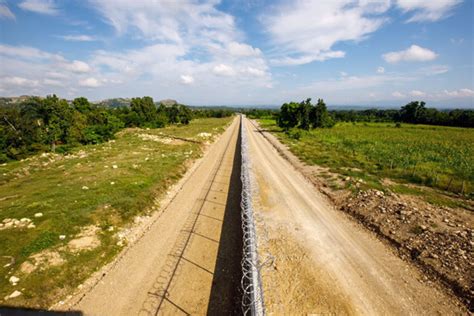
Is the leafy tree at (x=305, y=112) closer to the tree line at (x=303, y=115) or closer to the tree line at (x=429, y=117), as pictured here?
the tree line at (x=303, y=115)

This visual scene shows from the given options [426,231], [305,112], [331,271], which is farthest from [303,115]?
[331,271]

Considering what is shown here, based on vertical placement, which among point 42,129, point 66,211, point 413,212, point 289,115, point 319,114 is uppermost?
point 319,114

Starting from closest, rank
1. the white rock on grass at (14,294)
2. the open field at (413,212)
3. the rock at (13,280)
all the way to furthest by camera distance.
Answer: the white rock on grass at (14,294) < the rock at (13,280) < the open field at (413,212)

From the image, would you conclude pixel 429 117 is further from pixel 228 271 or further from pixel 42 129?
pixel 42 129

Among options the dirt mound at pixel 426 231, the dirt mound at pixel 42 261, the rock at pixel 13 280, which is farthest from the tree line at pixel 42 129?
the dirt mound at pixel 426 231

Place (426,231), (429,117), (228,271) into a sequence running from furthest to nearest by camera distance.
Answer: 1. (429,117)
2. (426,231)
3. (228,271)

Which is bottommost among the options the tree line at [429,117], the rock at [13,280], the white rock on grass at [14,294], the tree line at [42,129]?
the white rock on grass at [14,294]

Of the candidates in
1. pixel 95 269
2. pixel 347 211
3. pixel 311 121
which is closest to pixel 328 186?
pixel 347 211

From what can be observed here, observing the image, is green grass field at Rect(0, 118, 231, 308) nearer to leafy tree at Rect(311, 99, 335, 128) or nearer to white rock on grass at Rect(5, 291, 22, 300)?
white rock on grass at Rect(5, 291, 22, 300)
